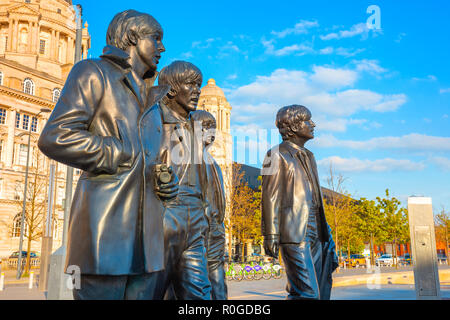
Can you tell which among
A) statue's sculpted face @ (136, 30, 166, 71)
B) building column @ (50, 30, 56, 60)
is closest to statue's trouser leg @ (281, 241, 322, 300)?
statue's sculpted face @ (136, 30, 166, 71)

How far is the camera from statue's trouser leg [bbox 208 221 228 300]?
16.2ft

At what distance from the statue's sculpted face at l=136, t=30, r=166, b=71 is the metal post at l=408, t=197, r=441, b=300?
365 inches

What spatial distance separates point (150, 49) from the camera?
269 cm

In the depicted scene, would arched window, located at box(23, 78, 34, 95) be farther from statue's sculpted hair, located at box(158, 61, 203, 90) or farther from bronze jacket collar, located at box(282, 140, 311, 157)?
statue's sculpted hair, located at box(158, 61, 203, 90)

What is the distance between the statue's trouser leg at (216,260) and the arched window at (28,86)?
5599cm

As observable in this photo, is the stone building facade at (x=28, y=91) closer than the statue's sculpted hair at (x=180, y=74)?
No

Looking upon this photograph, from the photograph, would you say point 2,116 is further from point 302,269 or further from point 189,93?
point 302,269

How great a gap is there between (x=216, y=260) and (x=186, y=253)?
1490 mm

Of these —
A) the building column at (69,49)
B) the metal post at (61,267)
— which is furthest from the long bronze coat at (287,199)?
the building column at (69,49)

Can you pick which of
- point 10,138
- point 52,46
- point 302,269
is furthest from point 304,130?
point 52,46

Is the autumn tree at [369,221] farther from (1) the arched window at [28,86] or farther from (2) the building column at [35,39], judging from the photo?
(2) the building column at [35,39]

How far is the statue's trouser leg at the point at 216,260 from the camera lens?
16.2 feet

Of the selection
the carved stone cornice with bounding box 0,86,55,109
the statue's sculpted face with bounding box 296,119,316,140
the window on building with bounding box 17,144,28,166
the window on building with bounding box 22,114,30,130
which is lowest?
the statue's sculpted face with bounding box 296,119,316,140
